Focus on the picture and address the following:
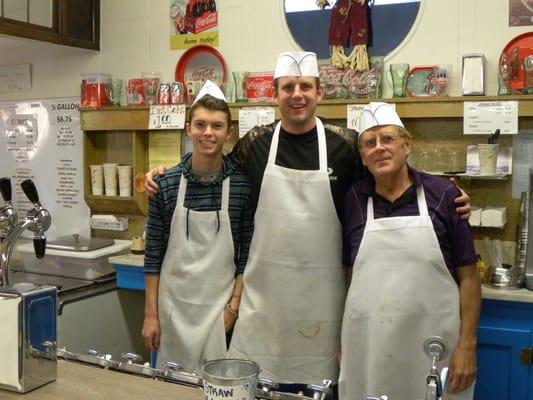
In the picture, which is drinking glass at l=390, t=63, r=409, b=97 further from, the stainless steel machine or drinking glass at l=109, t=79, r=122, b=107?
the stainless steel machine

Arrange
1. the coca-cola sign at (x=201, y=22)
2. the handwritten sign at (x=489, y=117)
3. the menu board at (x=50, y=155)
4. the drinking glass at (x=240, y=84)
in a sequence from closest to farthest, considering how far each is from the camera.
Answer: the handwritten sign at (x=489, y=117), the drinking glass at (x=240, y=84), the coca-cola sign at (x=201, y=22), the menu board at (x=50, y=155)

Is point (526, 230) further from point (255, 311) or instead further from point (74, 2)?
point (74, 2)

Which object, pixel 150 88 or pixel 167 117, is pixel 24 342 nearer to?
pixel 167 117

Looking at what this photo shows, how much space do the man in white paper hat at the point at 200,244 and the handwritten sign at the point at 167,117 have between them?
957 millimetres

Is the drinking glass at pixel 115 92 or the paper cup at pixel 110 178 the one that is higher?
the drinking glass at pixel 115 92

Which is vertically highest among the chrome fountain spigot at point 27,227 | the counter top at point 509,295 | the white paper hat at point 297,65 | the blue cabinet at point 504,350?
the white paper hat at point 297,65

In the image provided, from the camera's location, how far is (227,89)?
10.2 feet

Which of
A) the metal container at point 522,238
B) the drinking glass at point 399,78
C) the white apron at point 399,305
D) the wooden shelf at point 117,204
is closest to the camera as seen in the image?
the white apron at point 399,305

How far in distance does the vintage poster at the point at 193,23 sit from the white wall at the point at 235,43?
0.04m

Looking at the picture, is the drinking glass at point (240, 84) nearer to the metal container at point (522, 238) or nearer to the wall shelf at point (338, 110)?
the wall shelf at point (338, 110)

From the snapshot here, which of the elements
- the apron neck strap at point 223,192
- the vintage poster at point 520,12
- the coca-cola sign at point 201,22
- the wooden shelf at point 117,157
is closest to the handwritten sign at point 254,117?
the coca-cola sign at point 201,22

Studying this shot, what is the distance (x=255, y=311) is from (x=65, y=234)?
1.96 m

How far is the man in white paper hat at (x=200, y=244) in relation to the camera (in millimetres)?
2145

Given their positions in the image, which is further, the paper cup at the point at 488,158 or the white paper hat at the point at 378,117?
the paper cup at the point at 488,158
